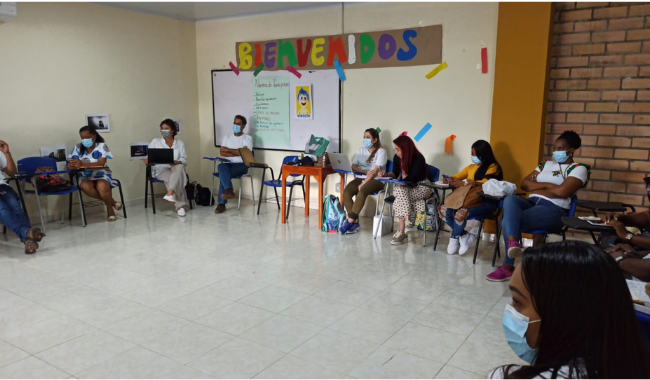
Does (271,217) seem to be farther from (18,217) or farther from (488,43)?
(488,43)

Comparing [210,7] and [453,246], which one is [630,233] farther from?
[210,7]

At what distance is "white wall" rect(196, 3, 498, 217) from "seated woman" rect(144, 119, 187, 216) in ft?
4.75

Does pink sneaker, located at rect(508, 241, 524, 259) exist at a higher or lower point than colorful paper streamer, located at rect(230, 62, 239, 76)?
lower

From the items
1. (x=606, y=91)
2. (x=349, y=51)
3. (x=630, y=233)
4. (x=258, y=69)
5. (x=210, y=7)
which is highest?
(x=210, y=7)

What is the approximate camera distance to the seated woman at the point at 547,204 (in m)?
3.97

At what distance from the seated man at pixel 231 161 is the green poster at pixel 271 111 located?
263mm

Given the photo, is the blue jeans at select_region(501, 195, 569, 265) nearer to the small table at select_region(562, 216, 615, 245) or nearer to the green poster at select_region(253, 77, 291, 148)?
the small table at select_region(562, 216, 615, 245)

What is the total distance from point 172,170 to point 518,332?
19.1ft

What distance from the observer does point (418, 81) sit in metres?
5.63

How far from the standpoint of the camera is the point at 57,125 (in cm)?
597

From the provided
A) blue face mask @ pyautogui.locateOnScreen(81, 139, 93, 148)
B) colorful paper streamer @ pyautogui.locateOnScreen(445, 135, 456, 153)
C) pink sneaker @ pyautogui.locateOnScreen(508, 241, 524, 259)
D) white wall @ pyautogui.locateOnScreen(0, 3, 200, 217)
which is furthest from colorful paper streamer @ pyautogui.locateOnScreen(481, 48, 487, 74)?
blue face mask @ pyautogui.locateOnScreen(81, 139, 93, 148)

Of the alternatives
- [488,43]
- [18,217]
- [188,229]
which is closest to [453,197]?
[488,43]

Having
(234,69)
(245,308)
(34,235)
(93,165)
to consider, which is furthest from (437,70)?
(34,235)

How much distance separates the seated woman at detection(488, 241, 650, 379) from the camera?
1070mm
